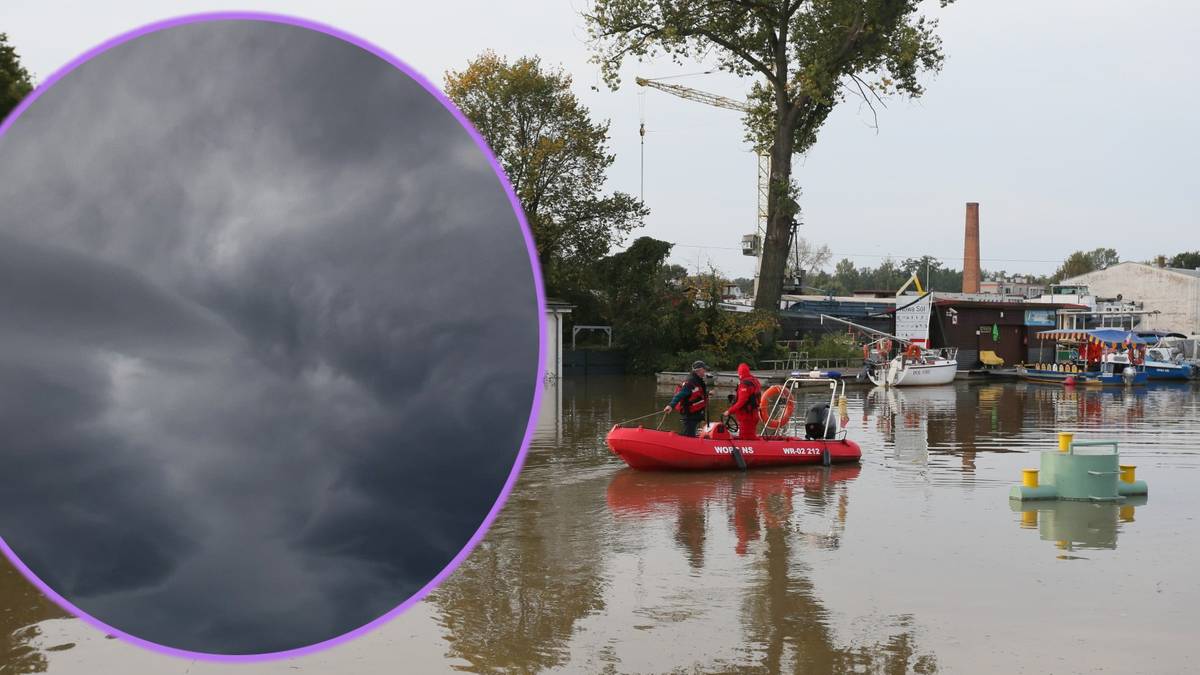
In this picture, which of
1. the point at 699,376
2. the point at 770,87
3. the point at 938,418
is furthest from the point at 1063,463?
the point at 770,87

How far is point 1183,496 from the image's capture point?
1263 cm

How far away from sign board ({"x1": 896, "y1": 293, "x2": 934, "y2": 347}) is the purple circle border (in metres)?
38.8

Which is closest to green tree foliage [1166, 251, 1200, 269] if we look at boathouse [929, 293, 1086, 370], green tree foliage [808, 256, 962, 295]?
green tree foliage [808, 256, 962, 295]

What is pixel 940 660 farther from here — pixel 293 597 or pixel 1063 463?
pixel 1063 463

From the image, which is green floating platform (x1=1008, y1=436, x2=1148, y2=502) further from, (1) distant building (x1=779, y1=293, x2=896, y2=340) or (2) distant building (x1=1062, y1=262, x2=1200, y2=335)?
(2) distant building (x1=1062, y1=262, x2=1200, y2=335)

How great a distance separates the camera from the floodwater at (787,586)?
6.26 metres

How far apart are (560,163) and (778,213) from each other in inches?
362

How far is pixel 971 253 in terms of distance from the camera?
64.6m

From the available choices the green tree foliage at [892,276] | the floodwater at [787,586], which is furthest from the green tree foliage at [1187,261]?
the floodwater at [787,586]

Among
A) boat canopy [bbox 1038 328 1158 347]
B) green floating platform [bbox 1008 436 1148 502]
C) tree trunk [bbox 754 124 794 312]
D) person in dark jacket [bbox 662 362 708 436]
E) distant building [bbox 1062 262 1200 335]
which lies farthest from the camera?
distant building [bbox 1062 262 1200 335]

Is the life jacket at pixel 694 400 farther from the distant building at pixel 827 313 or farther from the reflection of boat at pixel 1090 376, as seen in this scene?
the distant building at pixel 827 313

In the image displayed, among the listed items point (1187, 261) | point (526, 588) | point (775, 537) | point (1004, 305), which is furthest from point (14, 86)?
point (1187, 261)

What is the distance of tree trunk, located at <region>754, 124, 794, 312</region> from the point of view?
3425cm

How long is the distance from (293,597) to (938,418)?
A: 23285 millimetres
